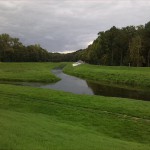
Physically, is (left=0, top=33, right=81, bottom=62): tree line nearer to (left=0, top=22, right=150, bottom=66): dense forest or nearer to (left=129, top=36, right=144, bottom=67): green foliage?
(left=0, top=22, right=150, bottom=66): dense forest

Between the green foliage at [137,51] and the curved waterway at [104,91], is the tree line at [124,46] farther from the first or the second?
the curved waterway at [104,91]

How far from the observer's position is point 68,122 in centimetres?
2045

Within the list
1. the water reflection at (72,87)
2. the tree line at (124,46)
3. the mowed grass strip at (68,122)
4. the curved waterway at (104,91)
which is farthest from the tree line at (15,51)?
the mowed grass strip at (68,122)

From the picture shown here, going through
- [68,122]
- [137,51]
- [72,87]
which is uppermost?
[137,51]

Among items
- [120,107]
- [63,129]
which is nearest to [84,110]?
[120,107]

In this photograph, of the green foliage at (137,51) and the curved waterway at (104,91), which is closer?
the curved waterway at (104,91)

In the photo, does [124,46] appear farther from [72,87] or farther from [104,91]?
[104,91]

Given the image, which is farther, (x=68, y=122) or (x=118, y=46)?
(x=118, y=46)

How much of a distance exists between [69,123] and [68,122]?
0.40m

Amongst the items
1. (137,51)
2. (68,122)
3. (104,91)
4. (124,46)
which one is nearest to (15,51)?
(124,46)

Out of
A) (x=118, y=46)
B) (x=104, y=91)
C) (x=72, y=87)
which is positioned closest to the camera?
(x=104, y=91)

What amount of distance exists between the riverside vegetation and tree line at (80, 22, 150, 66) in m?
68.7

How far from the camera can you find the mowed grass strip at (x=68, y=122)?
12602 mm

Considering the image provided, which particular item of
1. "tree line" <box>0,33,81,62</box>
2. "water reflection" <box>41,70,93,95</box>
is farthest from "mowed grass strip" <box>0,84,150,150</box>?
"tree line" <box>0,33,81,62</box>
